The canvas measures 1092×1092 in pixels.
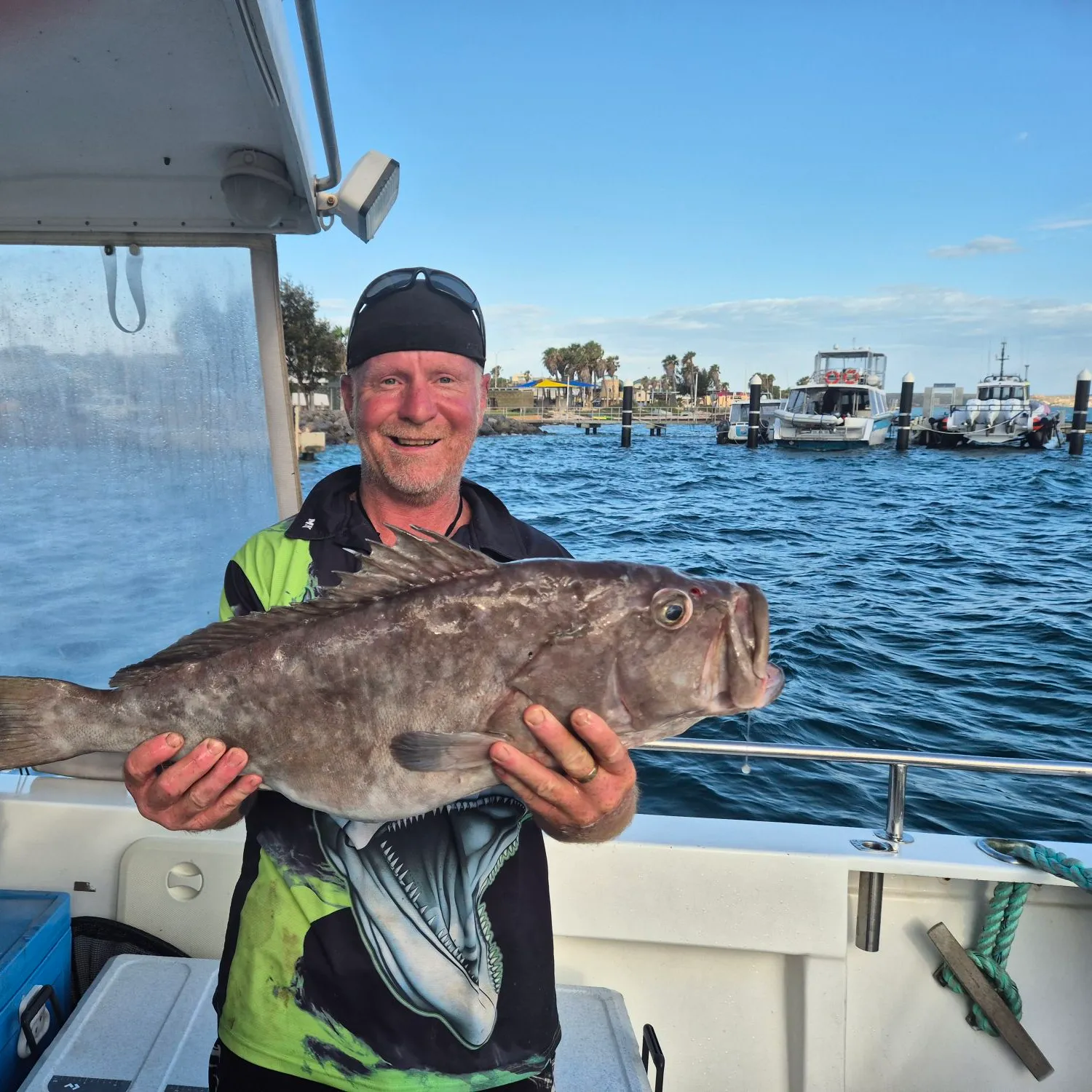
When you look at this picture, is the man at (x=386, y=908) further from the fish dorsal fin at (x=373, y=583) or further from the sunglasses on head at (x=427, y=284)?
the sunglasses on head at (x=427, y=284)

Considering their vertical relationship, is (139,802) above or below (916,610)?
above

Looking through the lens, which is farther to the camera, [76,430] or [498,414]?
[498,414]

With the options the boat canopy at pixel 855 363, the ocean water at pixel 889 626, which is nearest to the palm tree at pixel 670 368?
the boat canopy at pixel 855 363

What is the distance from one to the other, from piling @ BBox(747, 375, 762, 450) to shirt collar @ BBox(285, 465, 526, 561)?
55.7 metres

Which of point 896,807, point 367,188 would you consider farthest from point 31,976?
point 896,807

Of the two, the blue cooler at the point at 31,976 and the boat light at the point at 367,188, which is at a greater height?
the boat light at the point at 367,188

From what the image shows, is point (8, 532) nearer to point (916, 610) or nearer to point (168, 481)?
point (168, 481)

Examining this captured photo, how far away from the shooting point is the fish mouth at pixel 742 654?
1.96 m

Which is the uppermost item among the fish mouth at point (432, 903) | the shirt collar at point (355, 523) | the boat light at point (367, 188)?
the boat light at point (367, 188)

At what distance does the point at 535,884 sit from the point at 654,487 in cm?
3410

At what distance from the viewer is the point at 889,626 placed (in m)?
13.2

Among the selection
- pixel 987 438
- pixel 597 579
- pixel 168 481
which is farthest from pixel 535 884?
pixel 987 438

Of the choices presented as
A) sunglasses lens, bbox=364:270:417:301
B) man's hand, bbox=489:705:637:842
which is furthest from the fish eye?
sunglasses lens, bbox=364:270:417:301

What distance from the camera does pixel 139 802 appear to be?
213 cm
